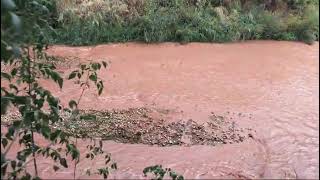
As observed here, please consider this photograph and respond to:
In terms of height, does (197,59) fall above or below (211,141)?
below

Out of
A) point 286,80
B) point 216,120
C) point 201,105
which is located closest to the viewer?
point 216,120

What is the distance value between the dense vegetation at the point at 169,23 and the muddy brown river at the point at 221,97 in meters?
0.29

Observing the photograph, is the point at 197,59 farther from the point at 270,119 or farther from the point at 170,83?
the point at 270,119

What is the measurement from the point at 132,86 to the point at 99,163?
2.89m

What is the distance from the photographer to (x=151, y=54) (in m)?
10.2

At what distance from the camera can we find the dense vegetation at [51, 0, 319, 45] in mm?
10875

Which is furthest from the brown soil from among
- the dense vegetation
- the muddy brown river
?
the dense vegetation

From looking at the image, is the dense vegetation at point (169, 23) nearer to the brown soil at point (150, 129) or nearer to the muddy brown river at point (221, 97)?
the muddy brown river at point (221, 97)

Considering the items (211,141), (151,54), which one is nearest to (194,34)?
(151,54)

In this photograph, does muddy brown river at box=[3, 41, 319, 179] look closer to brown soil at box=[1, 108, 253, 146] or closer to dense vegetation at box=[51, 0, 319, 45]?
brown soil at box=[1, 108, 253, 146]

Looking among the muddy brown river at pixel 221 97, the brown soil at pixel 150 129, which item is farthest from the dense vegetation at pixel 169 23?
the brown soil at pixel 150 129

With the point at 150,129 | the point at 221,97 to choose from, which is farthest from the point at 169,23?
the point at 150,129

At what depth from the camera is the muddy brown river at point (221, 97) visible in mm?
5594

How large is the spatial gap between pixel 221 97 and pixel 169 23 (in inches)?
147
